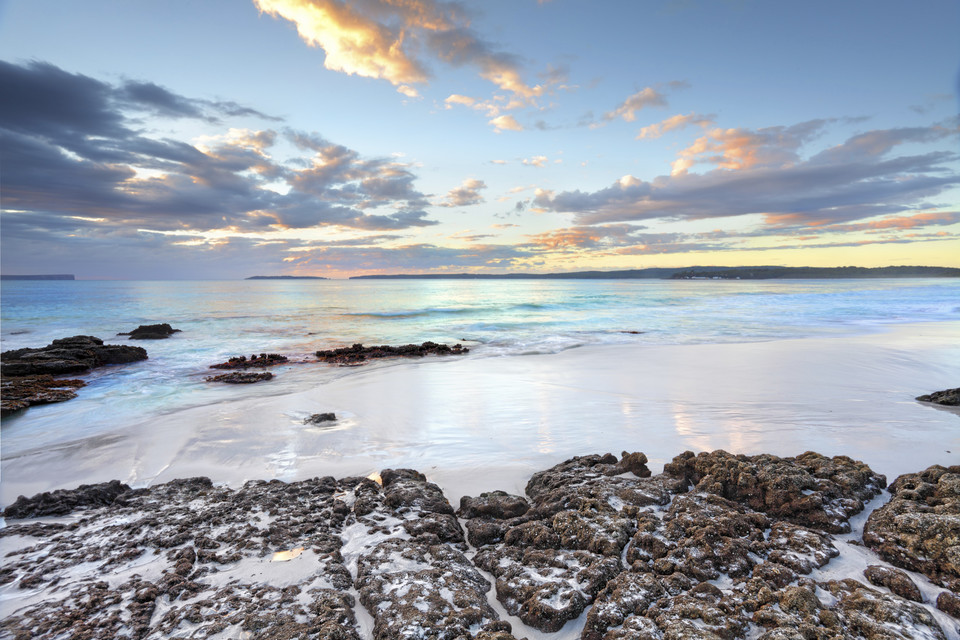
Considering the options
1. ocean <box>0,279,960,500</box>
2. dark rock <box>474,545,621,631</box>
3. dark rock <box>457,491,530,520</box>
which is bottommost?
ocean <box>0,279,960,500</box>

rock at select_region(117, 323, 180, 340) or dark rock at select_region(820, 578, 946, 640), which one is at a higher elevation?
rock at select_region(117, 323, 180, 340)

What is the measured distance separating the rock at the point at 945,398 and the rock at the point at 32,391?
17894 millimetres

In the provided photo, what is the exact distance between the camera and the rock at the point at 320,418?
7508 mm

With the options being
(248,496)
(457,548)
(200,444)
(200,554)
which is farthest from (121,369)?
(457,548)

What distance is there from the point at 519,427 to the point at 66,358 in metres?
15.9

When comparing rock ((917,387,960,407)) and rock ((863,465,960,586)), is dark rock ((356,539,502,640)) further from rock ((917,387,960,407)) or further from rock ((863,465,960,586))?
rock ((917,387,960,407))

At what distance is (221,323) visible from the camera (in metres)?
28.1

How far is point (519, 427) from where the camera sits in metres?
6.93

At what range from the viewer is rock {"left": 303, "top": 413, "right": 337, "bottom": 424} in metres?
7.51

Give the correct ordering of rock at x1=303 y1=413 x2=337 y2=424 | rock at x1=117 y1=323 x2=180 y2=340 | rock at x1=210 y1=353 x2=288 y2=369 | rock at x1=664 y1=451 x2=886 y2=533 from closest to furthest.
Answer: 1. rock at x1=664 y1=451 x2=886 y2=533
2. rock at x1=303 y1=413 x2=337 y2=424
3. rock at x1=210 y1=353 x2=288 y2=369
4. rock at x1=117 y1=323 x2=180 y2=340

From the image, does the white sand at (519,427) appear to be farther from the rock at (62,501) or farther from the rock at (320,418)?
the rock at (62,501)

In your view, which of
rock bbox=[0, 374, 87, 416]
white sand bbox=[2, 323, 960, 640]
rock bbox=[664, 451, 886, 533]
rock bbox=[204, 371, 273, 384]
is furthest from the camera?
rock bbox=[204, 371, 273, 384]

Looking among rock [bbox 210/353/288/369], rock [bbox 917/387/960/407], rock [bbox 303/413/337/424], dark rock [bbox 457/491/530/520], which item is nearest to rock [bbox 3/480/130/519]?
rock [bbox 303/413/337/424]

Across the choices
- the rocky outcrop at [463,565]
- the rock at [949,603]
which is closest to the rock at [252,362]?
the rocky outcrop at [463,565]
